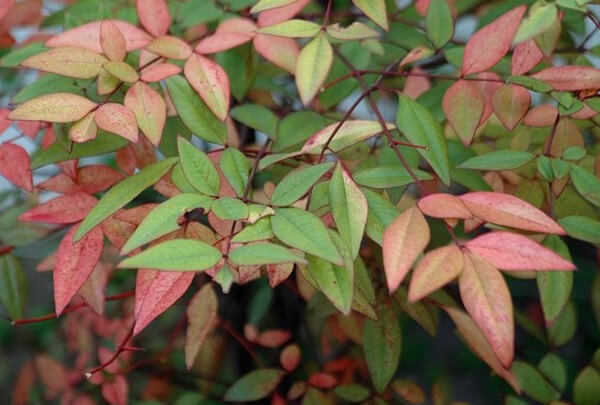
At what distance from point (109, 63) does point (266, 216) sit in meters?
0.24

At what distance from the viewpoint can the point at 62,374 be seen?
1.25 m

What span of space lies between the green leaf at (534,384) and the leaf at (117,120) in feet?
1.87

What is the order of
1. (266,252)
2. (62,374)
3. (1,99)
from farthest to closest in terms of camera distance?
(1,99) < (62,374) < (266,252)

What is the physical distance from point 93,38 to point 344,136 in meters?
0.31

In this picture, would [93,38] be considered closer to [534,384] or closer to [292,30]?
[292,30]

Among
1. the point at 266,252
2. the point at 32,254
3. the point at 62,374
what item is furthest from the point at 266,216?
the point at 32,254

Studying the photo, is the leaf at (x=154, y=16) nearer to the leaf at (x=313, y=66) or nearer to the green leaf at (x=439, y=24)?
the leaf at (x=313, y=66)

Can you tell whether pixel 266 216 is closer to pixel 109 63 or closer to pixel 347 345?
pixel 109 63

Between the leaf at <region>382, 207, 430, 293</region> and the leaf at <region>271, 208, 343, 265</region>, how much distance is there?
0.04 m

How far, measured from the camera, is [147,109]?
0.73 metres

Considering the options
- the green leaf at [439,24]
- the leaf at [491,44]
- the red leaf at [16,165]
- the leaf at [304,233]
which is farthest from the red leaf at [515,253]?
the red leaf at [16,165]

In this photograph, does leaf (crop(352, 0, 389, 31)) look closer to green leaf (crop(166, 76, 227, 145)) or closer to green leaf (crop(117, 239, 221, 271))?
green leaf (crop(166, 76, 227, 145))

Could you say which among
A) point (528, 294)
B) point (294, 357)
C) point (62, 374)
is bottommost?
point (528, 294)

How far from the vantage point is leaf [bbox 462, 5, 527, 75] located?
2.42ft
